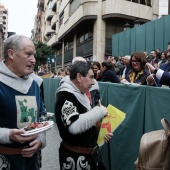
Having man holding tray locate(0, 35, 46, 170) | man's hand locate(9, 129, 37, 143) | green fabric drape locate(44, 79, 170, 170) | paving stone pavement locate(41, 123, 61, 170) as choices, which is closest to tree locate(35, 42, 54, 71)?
paving stone pavement locate(41, 123, 61, 170)

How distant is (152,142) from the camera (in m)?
1.59

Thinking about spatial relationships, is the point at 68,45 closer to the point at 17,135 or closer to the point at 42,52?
the point at 42,52

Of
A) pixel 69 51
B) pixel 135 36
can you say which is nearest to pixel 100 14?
pixel 135 36

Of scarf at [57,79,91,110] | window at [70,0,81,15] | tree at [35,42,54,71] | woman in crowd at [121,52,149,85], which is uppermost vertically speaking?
window at [70,0,81,15]

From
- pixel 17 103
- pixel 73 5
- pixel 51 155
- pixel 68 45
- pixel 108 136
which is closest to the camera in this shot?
pixel 17 103

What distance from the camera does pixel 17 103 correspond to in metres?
2.25

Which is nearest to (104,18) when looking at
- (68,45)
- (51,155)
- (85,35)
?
(85,35)

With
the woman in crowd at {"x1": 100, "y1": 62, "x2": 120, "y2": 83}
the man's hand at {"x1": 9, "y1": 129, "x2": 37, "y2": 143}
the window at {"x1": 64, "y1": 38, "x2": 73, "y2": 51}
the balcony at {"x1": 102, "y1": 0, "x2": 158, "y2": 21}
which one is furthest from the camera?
the window at {"x1": 64, "y1": 38, "x2": 73, "y2": 51}

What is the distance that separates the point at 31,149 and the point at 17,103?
428 mm

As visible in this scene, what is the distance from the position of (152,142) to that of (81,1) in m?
22.5

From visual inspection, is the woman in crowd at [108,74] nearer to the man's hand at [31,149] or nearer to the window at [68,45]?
the man's hand at [31,149]

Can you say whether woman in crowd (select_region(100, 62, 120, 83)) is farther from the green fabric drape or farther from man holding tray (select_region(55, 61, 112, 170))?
man holding tray (select_region(55, 61, 112, 170))

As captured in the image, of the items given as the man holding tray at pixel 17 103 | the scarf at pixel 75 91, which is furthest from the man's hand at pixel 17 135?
the scarf at pixel 75 91

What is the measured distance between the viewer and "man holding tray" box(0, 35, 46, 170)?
223 centimetres
